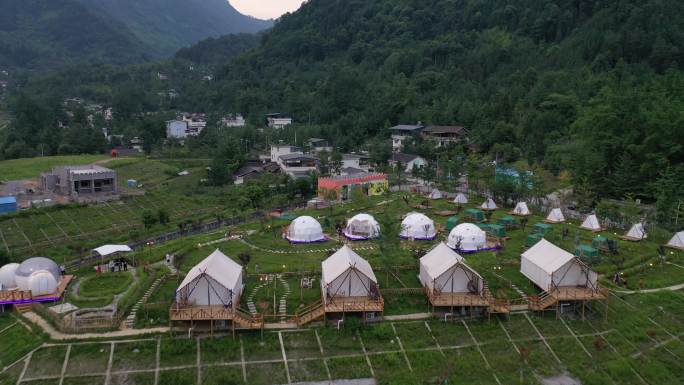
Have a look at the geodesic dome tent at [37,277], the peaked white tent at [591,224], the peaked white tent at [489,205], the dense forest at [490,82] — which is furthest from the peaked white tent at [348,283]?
the dense forest at [490,82]

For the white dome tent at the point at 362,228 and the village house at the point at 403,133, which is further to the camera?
the village house at the point at 403,133

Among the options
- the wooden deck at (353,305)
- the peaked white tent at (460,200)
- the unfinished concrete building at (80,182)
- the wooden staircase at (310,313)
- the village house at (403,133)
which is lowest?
the wooden staircase at (310,313)

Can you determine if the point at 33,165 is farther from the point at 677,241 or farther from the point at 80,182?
the point at 677,241

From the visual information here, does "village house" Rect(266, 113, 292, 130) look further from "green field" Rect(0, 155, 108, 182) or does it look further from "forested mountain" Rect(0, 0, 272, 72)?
"forested mountain" Rect(0, 0, 272, 72)

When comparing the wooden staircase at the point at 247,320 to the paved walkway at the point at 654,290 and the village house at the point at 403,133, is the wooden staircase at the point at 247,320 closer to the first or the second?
the paved walkway at the point at 654,290

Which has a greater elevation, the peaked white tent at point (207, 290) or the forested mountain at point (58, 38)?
the forested mountain at point (58, 38)

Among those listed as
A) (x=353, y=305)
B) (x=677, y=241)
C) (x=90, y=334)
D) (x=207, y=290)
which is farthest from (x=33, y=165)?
(x=677, y=241)
